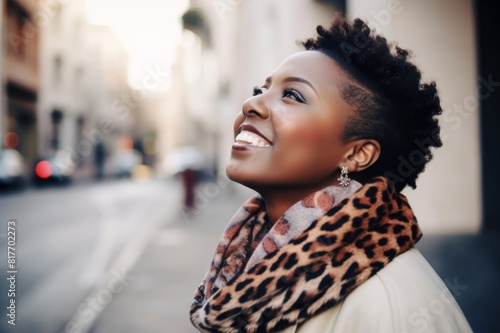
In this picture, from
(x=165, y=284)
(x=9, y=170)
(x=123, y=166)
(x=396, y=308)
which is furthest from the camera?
(x=123, y=166)

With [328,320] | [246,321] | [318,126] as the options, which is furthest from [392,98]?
[246,321]

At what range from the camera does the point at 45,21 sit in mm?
30375

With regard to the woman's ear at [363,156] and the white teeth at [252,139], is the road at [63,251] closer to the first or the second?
the white teeth at [252,139]

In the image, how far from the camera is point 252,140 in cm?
156

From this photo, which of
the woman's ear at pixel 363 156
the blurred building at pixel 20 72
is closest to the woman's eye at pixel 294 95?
the woman's ear at pixel 363 156

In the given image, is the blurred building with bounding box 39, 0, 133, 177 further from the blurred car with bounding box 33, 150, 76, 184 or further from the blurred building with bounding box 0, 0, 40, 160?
the blurred car with bounding box 33, 150, 76, 184

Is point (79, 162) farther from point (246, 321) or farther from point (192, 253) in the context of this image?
point (246, 321)

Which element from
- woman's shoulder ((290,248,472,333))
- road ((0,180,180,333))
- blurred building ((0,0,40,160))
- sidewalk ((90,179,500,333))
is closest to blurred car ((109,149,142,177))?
blurred building ((0,0,40,160))

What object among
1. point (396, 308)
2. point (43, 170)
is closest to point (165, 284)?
point (396, 308)

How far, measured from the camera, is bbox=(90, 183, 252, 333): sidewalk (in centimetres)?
460

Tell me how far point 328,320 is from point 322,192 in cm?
39

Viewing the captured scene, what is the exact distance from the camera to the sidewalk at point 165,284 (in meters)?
4.60

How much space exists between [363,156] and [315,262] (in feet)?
1.38

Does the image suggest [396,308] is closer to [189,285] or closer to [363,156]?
[363,156]
